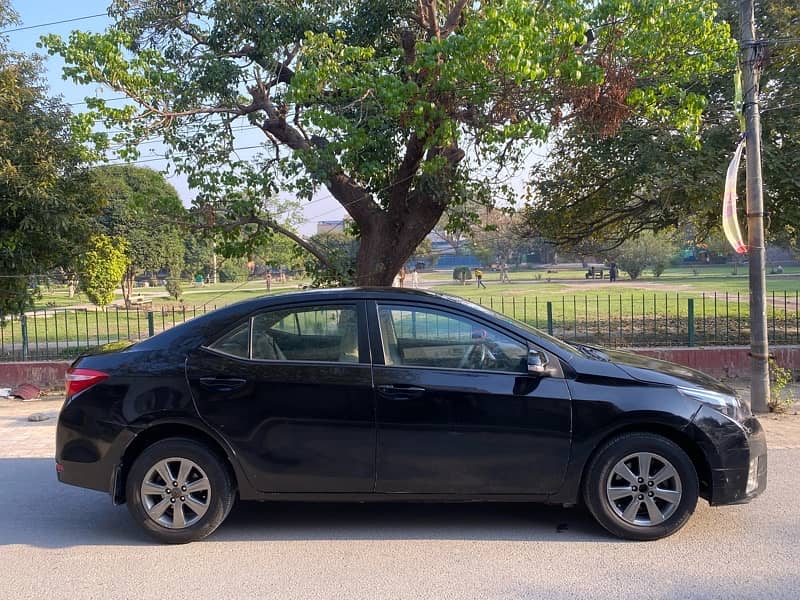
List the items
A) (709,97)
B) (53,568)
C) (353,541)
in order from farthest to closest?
(709,97) < (353,541) < (53,568)

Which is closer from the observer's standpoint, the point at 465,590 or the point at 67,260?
the point at 465,590

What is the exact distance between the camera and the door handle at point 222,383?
186 inches

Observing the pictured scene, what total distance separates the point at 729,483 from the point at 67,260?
10703 mm

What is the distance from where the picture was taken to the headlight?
468 cm

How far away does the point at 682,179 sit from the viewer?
10641 mm

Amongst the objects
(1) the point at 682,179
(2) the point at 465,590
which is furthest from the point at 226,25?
(2) the point at 465,590

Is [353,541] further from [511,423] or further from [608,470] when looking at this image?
[608,470]

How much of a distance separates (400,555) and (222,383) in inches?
62.6

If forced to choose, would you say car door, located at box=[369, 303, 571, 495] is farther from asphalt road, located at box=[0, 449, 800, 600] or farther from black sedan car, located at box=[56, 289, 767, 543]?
asphalt road, located at box=[0, 449, 800, 600]

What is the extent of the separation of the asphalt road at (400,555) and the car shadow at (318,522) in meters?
→ 0.01

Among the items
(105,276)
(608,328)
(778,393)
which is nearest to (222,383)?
(778,393)

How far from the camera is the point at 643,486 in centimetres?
462

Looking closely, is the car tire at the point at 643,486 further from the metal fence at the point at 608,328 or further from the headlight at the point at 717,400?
the metal fence at the point at 608,328

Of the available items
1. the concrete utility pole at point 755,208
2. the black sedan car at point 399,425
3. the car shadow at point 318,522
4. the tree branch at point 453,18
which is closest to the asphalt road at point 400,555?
the car shadow at point 318,522
